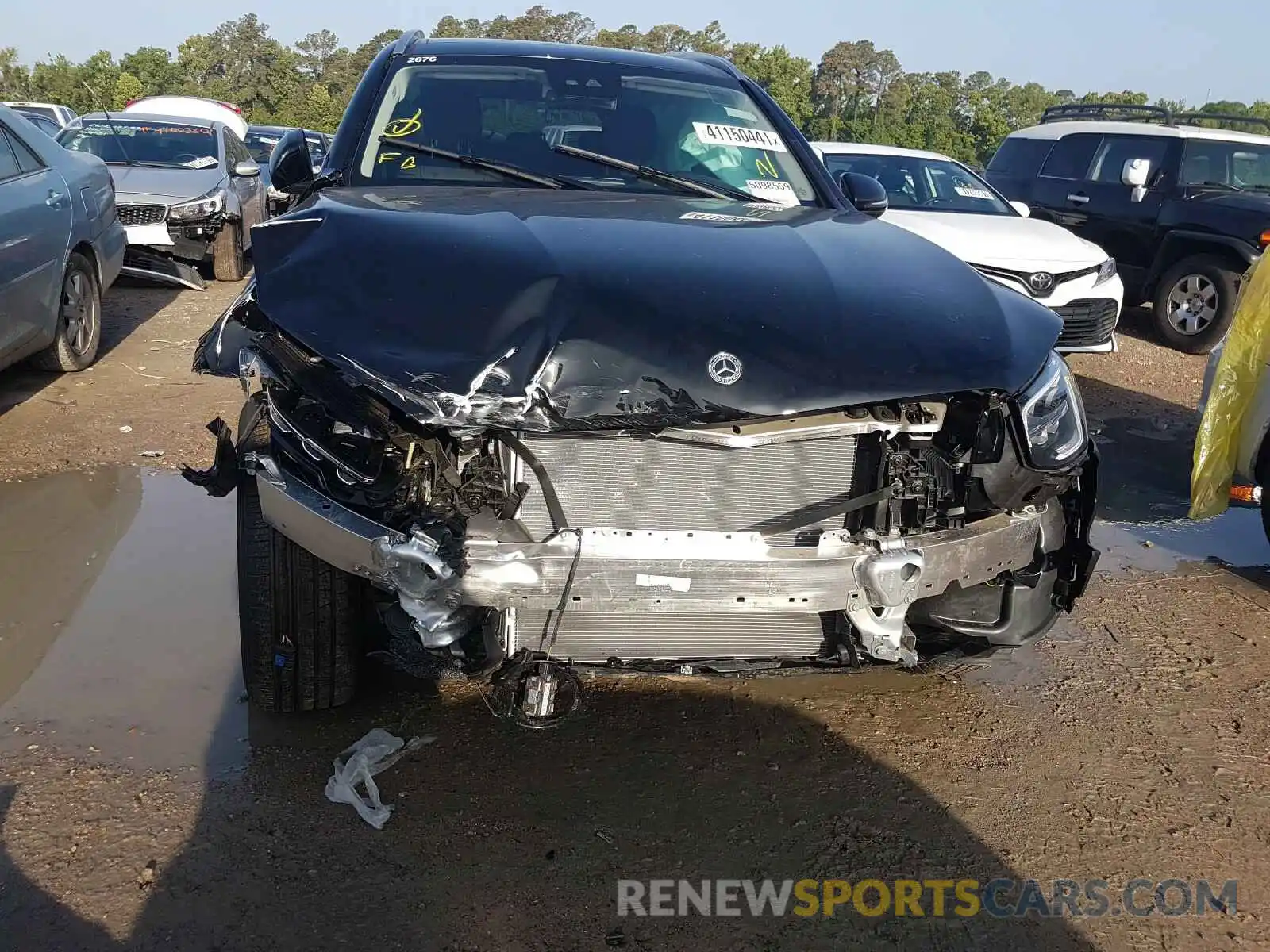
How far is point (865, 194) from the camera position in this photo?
375 cm

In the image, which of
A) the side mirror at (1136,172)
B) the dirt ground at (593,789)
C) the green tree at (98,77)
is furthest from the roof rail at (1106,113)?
the green tree at (98,77)

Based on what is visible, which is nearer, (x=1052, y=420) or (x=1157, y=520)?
(x=1052, y=420)

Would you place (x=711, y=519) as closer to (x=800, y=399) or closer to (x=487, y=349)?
(x=800, y=399)

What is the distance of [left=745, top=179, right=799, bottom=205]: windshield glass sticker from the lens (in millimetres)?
3607

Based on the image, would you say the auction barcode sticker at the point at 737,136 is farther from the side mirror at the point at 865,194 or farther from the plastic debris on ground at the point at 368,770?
the plastic debris on ground at the point at 368,770

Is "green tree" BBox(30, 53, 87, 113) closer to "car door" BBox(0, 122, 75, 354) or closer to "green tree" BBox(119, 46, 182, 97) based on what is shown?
"green tree" BBox(119, 46, 182, 97)

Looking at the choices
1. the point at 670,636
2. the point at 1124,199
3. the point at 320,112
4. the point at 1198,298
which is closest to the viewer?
the point at 670,636

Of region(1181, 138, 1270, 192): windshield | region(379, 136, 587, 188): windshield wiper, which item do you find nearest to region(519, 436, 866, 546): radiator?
region(379, 136, 587, 188): windshield wiper

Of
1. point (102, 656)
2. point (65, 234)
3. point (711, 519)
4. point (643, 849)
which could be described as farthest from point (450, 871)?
point (65, 234)

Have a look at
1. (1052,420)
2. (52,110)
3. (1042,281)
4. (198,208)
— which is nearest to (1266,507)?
(1052,420)

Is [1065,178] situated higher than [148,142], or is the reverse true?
[1065,178]

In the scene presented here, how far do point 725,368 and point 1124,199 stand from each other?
8.98 metres

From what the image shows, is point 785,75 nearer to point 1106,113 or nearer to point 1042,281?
point 1106,113

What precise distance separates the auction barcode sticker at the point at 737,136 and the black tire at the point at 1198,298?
634 cm
